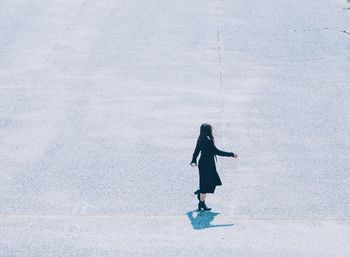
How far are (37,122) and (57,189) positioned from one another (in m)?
3.96

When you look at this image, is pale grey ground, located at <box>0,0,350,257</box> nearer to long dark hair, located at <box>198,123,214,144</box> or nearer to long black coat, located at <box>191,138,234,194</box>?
long black coat, located at <box>191,138,234,194</box>

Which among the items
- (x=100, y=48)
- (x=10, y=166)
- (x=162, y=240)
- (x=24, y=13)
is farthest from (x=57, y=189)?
(x=24, y=13)

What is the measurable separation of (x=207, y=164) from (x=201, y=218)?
1003 mm

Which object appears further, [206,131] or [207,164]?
[207,164]

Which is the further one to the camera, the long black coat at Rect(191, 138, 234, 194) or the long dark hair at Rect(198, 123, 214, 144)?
the long black coat at Rect(191, 138, 234, 194)

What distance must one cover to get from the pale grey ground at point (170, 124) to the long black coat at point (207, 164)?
0.56 m

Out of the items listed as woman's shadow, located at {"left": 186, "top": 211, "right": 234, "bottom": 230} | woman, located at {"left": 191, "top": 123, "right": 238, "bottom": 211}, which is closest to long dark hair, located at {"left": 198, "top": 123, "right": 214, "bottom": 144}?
woman, located at {"left": 191, "top": 123, "right": 238, "bottom": 211}

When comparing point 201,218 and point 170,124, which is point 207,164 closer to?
point 201,218

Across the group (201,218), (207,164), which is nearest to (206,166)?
(207,164)

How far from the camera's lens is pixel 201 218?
39.8ft

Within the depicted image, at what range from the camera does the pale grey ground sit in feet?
37.8

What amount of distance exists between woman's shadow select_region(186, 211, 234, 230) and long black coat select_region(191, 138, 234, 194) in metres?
0.42

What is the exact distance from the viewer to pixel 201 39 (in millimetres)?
22750

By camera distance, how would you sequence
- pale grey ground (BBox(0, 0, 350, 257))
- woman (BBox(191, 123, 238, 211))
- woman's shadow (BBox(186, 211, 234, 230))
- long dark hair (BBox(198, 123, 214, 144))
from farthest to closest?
woman (BBox(191, 123, 238, 211)) < long dark hair (BBox(198, 123, 214, 144)) < woman's shadow (BBox(186, 211, 234, 230)) < pale grey ground (BBox(0, 0, 350, 257))
